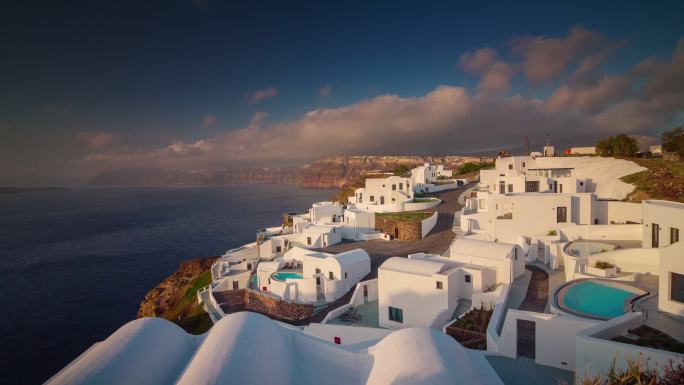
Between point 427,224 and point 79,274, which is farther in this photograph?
point 79,274

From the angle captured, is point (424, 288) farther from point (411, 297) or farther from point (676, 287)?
point (676, 287)

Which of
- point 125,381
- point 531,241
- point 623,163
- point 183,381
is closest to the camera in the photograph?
point 183,381

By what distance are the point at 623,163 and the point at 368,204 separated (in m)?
22.5

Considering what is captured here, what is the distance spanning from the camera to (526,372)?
9125 millimetres

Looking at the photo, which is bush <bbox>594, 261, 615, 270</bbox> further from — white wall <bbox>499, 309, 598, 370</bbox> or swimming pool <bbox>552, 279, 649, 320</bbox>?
white wall <bbox>499, 309, 598, 370</bbox>

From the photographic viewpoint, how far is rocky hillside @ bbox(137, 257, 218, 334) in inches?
945

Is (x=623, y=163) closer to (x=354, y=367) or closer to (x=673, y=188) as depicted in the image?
(x=673, y=188)

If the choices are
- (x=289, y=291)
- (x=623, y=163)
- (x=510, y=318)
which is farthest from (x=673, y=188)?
(x=289, y=291)

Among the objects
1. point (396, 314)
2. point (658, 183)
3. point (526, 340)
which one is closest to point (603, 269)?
point (526, 340)

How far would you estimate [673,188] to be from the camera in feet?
79.3

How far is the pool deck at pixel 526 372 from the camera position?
867 cm

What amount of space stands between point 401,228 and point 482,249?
41.1 feet

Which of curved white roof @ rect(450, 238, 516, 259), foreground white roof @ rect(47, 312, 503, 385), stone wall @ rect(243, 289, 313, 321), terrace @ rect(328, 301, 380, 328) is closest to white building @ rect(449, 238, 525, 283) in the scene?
curved white roof @ rect(450, 238, 516, 259)

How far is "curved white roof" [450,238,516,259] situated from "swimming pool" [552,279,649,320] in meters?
3.03
